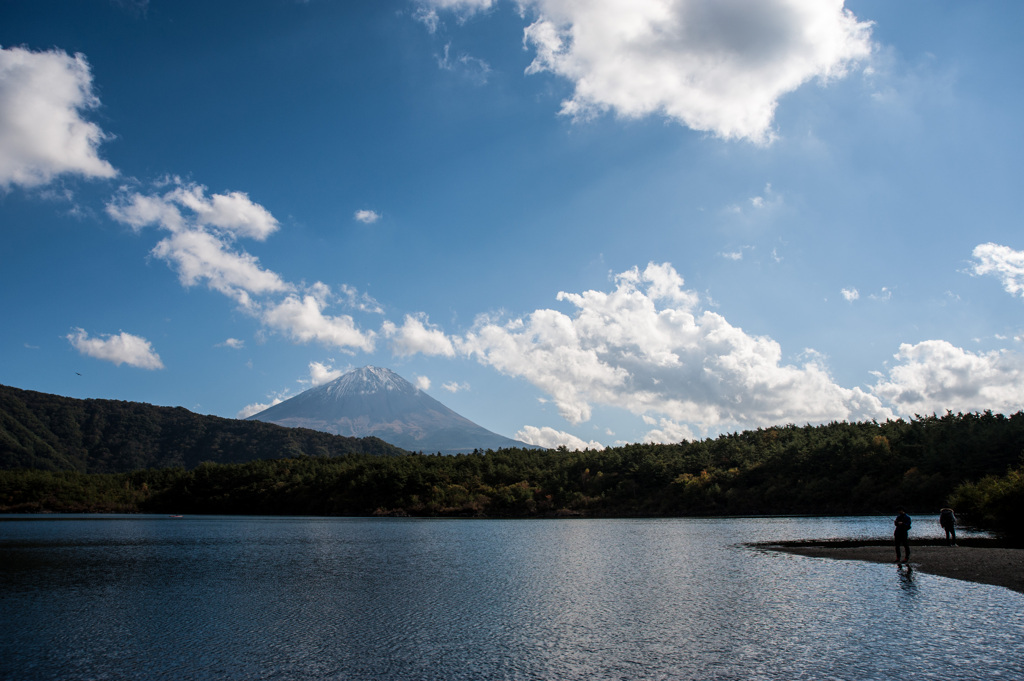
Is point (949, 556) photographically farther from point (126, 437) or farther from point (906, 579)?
point (126, 437)

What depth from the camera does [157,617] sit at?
17109mm

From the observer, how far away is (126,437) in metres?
163

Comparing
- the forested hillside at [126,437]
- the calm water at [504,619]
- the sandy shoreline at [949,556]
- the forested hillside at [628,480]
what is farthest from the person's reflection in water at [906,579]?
the forested hillside at [126,437]

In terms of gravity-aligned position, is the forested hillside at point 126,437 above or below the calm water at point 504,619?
above

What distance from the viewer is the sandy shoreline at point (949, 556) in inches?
819

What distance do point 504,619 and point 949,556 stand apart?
21.2m

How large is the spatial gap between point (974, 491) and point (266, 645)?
50.2m

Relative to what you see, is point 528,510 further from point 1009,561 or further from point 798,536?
point 1009,561

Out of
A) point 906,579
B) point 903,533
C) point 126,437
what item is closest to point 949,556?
point 903,533

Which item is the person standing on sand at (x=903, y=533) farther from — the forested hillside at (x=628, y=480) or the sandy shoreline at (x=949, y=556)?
the forested hillside at (x=628, y=480)

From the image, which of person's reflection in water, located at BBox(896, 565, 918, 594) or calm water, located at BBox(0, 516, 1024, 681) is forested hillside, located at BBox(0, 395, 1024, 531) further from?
calm water, located at BBox(0, 516, 1024, 681)

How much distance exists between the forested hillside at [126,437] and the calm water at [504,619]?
128434mm

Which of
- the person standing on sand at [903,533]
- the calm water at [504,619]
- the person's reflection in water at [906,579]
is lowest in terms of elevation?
the calm water at [504,619]

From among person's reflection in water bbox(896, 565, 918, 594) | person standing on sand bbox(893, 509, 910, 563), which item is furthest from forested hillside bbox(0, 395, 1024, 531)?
person's reflection in water bbox(896, 565, 918, 594)
